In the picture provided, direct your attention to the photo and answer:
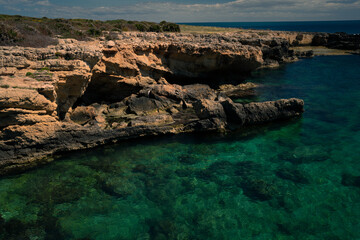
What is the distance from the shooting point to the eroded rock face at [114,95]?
16266 millimetres

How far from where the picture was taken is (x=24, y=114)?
16000 mm

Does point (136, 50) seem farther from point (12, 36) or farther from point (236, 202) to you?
point (236, 202)

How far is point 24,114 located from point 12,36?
9.62 metres

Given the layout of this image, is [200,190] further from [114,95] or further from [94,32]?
[94,32]

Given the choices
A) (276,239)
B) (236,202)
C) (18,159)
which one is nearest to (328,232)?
(276,239)

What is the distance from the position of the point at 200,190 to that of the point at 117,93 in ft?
50.3

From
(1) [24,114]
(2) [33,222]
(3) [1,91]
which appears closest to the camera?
(2) [33,222]

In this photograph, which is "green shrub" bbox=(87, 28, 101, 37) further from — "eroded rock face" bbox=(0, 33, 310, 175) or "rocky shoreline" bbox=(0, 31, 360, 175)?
"eroded rock face" bbox=(0, 33, 310, 175)

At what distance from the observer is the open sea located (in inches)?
466

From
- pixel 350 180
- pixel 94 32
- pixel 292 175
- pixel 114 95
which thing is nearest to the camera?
pixel 350 180

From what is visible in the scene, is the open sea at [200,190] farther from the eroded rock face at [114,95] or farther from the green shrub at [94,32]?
the green shrub at [94,32]

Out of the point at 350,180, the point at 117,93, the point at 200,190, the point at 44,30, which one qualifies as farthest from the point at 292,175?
the point at 44,30

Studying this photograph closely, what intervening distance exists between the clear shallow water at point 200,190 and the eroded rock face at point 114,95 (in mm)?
1540

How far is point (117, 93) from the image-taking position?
25.9 metres
